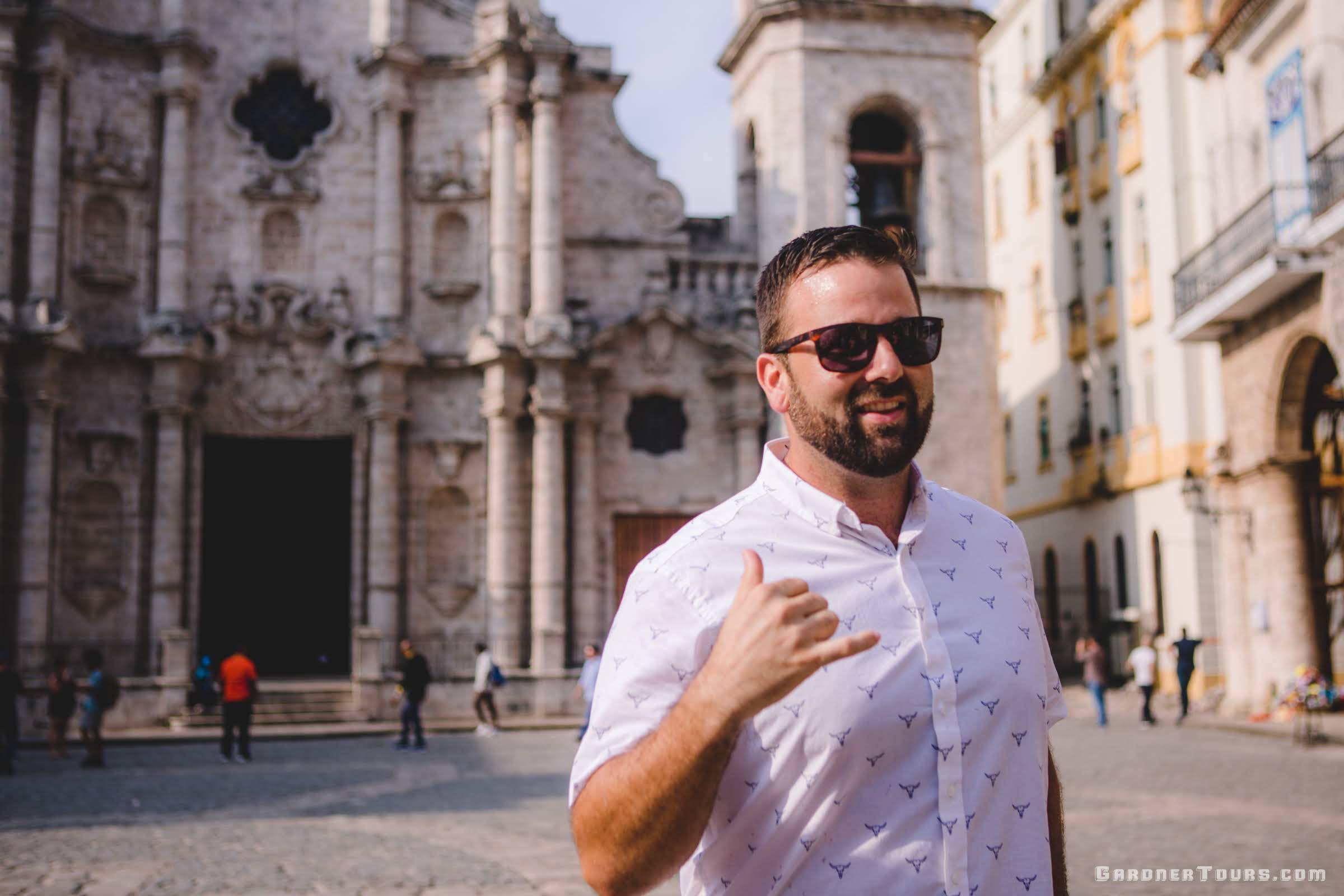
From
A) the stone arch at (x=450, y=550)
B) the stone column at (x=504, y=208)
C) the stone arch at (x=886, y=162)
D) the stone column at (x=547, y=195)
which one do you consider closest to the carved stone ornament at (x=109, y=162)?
the stone column at (x=504, y=208)

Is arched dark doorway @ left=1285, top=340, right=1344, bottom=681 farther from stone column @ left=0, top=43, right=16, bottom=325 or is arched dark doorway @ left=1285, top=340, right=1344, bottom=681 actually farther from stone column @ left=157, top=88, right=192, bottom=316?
stone column @ left=0, top=43, right=16, bottom=325

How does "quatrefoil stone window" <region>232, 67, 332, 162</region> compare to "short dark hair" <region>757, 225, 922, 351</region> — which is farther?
"quatrefoil stone window" <region>232, 67, 332, 162</region>

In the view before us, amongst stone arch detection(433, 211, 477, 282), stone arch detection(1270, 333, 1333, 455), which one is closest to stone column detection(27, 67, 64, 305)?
stone arch detection(433, 211, 477, 282)

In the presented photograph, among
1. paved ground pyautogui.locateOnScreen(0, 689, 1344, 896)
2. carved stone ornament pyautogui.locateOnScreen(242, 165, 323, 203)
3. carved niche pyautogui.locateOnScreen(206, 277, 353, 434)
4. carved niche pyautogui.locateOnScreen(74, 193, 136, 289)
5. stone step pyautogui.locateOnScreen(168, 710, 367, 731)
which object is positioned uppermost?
carved stone ornament pyautogui.locateOnScreen(242, 165, 323, 203)

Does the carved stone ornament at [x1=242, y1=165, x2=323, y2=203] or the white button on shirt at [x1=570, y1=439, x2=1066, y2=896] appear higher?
the carved stone ornament at [x1=242, y1=165, x2=323, y2=203]

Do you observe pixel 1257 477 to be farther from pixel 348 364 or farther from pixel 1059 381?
pixel 348 364

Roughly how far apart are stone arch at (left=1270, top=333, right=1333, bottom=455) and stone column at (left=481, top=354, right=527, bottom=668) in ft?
44.1

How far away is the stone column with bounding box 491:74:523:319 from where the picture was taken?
27406 millimetres

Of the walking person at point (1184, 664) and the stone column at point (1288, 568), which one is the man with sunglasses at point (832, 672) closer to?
the stone column at point (1288, 568)

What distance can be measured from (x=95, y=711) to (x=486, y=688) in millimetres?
6239

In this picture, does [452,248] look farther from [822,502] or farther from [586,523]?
[822,502]

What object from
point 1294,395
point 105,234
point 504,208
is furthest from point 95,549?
point 1294,395

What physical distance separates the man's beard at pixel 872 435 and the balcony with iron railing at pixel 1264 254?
17.6 m

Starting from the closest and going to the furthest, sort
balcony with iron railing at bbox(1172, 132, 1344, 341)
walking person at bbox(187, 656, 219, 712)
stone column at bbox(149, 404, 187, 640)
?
1. balcony with iron railing at bbox(1172, 132, 1344, 341)
2. walking person at bbox(187, 656, 219, 712)
3. stone column at bbox(149, 404, 187, 640)
